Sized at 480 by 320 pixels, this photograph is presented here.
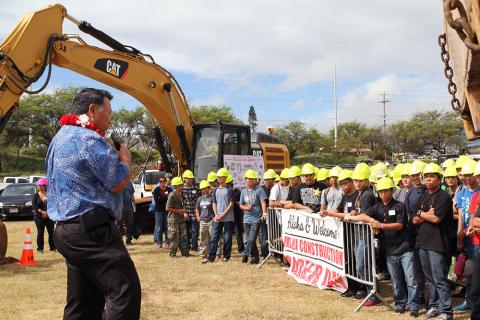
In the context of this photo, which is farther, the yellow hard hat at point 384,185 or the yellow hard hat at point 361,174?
the yellow hard hat at point 361,174

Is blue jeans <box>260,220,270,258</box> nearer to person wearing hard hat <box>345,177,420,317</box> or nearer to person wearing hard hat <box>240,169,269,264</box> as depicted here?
person wearing hard hat <box>240,169,269,264</box>

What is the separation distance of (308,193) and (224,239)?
87.7 inches

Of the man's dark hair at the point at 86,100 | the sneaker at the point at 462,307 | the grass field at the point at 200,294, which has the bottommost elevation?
the grass field at the point at 200,294

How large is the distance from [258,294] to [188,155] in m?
6.20

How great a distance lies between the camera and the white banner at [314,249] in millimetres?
7590

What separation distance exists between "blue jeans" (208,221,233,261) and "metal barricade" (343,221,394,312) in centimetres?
374

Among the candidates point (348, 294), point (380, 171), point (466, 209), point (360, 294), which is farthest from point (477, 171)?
point (380, 171)

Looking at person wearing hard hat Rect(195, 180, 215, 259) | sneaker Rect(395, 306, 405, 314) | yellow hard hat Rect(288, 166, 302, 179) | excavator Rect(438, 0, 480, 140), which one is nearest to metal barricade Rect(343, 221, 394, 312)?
sneaker Rect(395, 306, 405, 314)

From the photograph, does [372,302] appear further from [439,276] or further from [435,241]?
[435,241]

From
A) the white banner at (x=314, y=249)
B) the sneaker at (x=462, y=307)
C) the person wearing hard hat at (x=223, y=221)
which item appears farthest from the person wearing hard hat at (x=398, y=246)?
the person wearing hard hat at (x=223, y=221)

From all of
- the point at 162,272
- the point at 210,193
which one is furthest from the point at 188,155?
the point at 162,272

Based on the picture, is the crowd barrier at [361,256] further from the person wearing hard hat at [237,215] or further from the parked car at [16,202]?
the parked car at [16,202]

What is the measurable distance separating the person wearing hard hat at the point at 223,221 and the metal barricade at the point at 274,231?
971 mm

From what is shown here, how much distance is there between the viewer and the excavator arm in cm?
960
